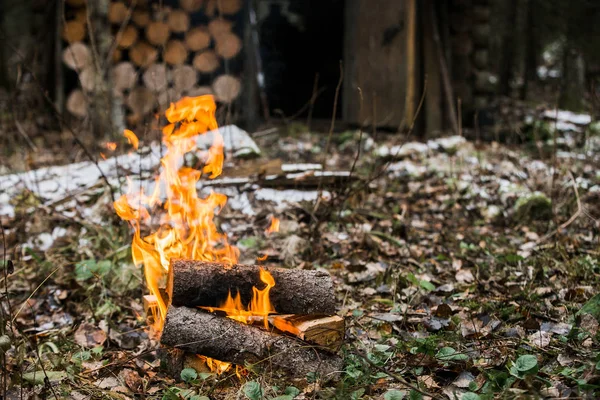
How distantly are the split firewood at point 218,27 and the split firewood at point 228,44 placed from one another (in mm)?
38

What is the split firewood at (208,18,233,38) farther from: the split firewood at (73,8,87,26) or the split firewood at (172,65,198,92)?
the split firewood at (73,8,87,26)

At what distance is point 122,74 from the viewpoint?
7074mm

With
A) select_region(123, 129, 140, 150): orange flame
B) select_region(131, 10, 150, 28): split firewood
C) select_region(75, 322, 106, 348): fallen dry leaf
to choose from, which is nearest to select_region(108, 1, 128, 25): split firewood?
select_region(131, 10, 150, 28): split firewood

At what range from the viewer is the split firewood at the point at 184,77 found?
6902 mm

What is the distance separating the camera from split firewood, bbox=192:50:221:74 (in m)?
7.03

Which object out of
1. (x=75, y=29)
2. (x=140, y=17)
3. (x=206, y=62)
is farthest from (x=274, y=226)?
(x=75, y=29)

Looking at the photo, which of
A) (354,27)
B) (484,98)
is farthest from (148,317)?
(484,98)

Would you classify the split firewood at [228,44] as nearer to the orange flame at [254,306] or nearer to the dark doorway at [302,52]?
the dark doorway at [302,52]

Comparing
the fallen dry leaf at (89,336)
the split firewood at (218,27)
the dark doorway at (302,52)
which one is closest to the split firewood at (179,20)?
the split firewood at (218,27)

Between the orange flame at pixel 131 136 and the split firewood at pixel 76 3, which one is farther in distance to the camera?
the split firewood at pixel 76 3

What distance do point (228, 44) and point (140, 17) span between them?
114cm

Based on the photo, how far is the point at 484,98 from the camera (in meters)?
8.14

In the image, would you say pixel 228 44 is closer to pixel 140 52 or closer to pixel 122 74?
pixel 140 52

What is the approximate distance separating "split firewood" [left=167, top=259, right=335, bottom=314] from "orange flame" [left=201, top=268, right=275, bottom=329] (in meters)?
0.02
